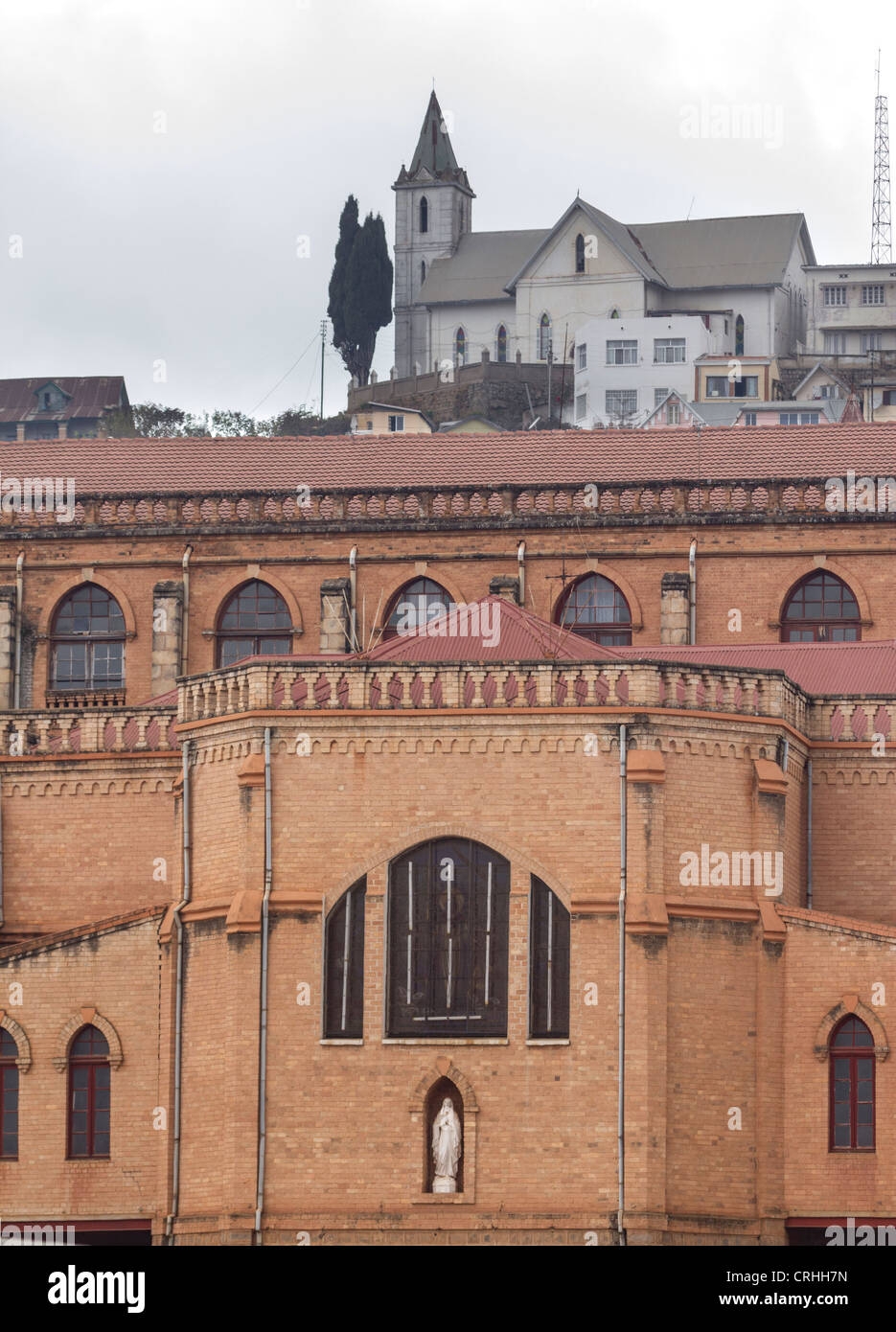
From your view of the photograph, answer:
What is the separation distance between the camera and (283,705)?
49562 mm

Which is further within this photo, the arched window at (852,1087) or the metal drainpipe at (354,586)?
the metal drainpipe at (354,586)

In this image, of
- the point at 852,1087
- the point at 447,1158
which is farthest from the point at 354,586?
the point at 852,1087

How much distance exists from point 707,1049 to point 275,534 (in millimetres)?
20391

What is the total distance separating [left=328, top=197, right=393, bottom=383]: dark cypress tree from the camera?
157250 millimetres

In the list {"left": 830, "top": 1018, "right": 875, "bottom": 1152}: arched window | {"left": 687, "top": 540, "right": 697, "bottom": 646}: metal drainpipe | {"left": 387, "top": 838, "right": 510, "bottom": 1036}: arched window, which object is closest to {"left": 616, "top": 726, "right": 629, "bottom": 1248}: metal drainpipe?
{"left": 387, "top": 838, "right": 510, "bottom": 1036}: arched window

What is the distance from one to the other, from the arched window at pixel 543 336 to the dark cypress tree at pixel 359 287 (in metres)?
9.39

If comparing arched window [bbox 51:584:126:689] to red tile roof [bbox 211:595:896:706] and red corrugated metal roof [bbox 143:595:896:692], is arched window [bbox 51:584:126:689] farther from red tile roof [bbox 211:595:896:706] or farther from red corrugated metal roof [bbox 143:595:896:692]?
red tile roof [bbox 211:595:896:706]

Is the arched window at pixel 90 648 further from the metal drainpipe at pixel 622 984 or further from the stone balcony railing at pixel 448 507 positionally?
the metal drainpipe at pixel 622 984

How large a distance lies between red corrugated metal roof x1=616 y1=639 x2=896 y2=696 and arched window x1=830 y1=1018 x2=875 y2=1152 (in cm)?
937

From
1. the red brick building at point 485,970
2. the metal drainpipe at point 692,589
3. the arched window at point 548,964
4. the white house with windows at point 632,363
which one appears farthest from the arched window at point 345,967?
the white house with windows at point 632,363

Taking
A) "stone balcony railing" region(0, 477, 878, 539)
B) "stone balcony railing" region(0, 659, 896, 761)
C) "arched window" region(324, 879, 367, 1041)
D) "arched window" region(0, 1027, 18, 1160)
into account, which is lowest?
"arched window" region(0, 1027, 18, 1160)

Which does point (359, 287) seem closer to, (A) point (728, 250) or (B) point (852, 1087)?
(A) point (728, 250)

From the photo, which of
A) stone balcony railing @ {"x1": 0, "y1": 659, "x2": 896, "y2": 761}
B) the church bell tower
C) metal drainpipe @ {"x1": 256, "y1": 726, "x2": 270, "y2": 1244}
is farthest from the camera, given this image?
the church bell tower

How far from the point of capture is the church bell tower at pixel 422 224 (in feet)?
545
